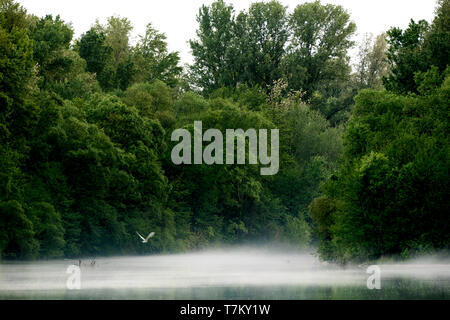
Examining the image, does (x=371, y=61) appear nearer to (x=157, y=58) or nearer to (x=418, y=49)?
(x=157, y=58)

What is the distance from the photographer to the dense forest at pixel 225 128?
66188 millimetres

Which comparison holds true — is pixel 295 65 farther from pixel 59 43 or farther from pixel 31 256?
pixel 31 256

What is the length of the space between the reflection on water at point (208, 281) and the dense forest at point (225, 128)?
12.9 feet

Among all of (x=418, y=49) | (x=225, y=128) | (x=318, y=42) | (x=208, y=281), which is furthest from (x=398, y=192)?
(x=318, y=42)

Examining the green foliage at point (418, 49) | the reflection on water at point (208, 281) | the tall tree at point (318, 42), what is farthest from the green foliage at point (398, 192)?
the tall tree at point (318, 42)

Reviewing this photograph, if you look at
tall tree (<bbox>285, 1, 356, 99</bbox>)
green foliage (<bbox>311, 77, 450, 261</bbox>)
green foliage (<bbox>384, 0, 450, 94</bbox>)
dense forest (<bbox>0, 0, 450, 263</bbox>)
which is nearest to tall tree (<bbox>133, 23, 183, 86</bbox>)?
dense forest (<bbox>0, 0, 450, 263</bbox>)

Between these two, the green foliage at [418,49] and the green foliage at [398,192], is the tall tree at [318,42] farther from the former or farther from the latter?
the green foliage at [398,192]

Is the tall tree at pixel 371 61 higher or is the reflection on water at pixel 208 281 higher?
the tall tree at pixel 371 61

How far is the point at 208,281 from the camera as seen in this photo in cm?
5434

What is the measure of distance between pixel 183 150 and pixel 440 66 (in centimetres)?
2789

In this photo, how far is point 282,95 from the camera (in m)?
124

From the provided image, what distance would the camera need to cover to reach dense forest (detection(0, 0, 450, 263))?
66.2 m

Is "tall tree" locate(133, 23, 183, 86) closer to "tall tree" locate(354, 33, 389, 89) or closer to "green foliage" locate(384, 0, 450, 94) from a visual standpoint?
"tall tree" locate(354, 33, 389, 89)

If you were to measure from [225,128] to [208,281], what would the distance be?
48.1m
